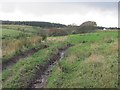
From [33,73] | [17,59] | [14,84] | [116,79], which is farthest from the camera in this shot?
[17,59]

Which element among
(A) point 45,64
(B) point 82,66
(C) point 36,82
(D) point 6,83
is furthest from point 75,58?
(D) point 6,83

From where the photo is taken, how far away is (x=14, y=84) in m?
20.3

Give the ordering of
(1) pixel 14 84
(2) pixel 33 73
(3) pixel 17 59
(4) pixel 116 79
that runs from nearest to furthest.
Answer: (4) pixel 116 79, (1) pixel 14 84, (2) pixel 33 73, (3) pixel 17 59

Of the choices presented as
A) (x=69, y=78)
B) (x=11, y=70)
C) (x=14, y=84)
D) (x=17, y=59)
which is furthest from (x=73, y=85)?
(x=17, y=59)

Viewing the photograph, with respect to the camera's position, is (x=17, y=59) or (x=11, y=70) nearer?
(x=11, y=70)

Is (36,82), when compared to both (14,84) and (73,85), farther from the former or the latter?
(73,85)

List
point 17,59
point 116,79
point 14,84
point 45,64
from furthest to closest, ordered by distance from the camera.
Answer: point 17,59 < point 45,64 < point 14,84 < point 116,79

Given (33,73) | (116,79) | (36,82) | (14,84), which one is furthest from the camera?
(33,73)

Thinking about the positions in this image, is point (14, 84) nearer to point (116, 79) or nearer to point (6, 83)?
point (6, 83)

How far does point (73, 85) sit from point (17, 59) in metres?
13.0

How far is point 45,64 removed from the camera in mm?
Result: 28094

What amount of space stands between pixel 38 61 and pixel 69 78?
7279mm

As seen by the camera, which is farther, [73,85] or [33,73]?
[33,73]

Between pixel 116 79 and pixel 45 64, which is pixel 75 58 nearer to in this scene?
pixel 45 64
